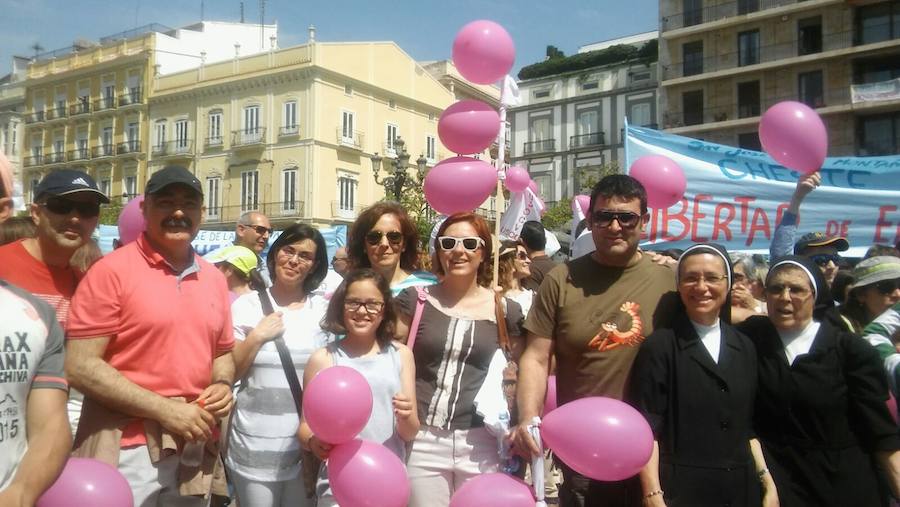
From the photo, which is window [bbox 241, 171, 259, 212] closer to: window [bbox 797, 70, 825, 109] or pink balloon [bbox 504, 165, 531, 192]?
window [bbox 797, 70, 825, 109]

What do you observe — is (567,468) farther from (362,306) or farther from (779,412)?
(362,306)

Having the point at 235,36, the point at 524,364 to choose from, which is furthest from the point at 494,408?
the point at 235,36

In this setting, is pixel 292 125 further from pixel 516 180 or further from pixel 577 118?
pixel 516 180

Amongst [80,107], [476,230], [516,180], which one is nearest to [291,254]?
[476,230]

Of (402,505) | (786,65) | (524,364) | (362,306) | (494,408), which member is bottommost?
(402,505)

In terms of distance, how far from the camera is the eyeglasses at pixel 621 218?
10.0ft

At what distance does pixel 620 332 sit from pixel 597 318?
108mm

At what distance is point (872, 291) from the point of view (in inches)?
151

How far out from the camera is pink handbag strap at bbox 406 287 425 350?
3.38 metres

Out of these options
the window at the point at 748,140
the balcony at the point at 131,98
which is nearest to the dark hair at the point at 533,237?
the window at the point at 748,140

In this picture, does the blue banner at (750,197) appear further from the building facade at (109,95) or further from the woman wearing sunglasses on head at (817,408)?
the building facade at (109,95)

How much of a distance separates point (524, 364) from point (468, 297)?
0.51 m

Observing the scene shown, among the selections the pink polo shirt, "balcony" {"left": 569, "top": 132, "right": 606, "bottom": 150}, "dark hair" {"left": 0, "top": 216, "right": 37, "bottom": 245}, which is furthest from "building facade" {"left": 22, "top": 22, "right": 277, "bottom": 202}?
the pink polo shirt

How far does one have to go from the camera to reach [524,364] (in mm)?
3164
